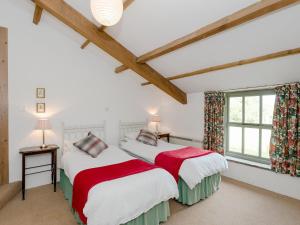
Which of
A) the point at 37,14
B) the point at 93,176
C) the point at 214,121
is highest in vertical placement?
the point at 37,14

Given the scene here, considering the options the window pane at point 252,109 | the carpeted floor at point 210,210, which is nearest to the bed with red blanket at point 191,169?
the carpeted floor at point 210,210

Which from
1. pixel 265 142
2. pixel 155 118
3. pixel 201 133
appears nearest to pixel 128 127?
pixel 155 118

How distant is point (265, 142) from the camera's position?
3.72 m

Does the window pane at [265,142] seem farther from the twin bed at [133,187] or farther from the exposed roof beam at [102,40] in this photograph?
the exposed roof beam at [102,40]

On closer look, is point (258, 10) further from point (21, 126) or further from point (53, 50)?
point (21, 126)

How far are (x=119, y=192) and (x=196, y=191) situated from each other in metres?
1.56

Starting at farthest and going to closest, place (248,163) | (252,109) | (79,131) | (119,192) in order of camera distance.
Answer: (79,131)
(252,109)
(248,163)
(119,192)

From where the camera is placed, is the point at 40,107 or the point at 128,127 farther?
the point at 128,127

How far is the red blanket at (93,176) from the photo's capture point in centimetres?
213

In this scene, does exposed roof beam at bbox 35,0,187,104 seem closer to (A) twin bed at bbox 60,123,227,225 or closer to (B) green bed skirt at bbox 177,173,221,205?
(A) twin bed at bbox 60,123,227,225

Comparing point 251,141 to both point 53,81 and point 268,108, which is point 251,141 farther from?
point 53,81

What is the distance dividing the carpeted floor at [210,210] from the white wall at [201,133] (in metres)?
0.18

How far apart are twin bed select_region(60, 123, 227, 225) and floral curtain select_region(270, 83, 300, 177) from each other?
95 cm

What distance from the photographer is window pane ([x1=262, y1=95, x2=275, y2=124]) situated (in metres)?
3.56
